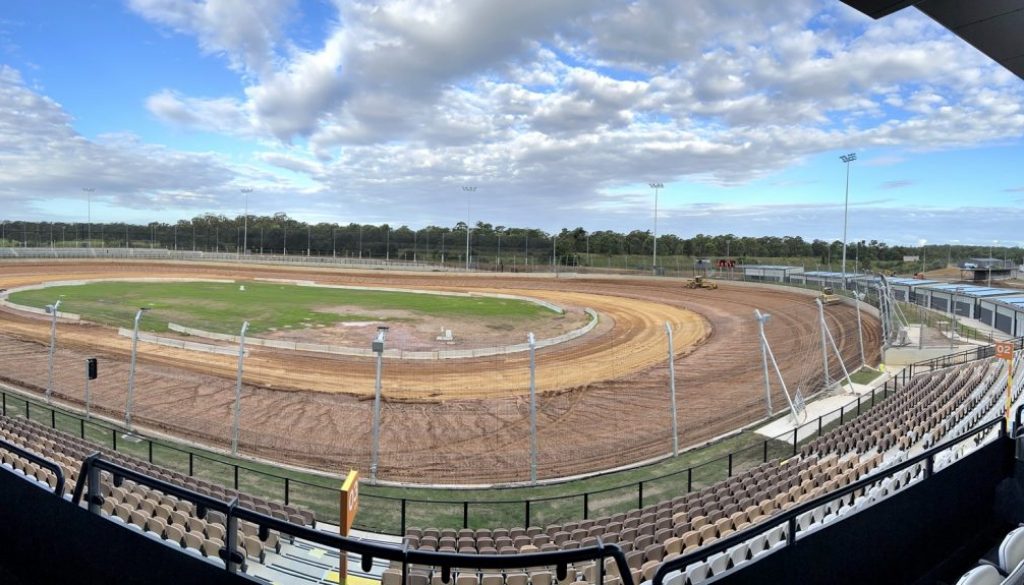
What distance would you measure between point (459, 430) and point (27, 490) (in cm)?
1551

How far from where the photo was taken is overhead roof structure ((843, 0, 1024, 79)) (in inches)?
195

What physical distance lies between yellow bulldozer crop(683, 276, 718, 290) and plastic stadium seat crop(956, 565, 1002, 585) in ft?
195

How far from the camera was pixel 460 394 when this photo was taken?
78.6 feet

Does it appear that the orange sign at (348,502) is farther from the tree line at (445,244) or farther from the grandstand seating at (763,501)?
the tree line at (445,244)

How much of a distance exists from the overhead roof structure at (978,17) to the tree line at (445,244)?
75.9 metres

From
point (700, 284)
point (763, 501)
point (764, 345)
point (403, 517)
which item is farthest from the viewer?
point (700, 284)

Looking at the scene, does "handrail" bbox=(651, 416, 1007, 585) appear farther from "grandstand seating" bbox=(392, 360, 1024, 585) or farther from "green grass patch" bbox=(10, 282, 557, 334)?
"green grass patch" bbox=(10, 282, 557, 334)

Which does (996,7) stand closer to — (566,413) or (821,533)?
(821,533)

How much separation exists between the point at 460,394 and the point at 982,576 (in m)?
20.3

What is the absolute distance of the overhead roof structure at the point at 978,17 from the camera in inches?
195

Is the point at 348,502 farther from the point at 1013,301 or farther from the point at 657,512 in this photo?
the point at 1013,301

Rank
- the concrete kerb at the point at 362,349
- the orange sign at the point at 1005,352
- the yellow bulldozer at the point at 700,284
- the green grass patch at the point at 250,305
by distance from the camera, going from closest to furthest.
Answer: the orange sign at the point at 1005,352 < the concrete kerb at the point at 362,349 < the green grass patch at the point at 250,305 < the yellow bulldozer at the point at 700,284

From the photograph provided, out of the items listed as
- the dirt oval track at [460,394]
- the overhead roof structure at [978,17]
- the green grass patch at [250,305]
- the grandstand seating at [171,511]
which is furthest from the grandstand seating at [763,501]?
the green grass patch at [250,305]

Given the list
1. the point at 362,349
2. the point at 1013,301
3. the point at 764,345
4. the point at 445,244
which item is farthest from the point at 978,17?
the point at 445,244
